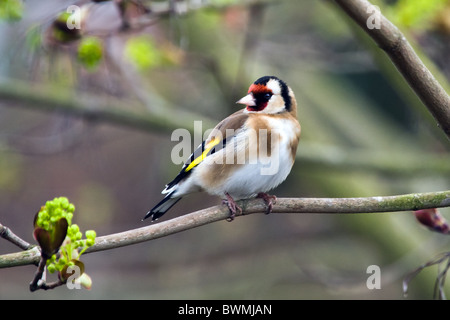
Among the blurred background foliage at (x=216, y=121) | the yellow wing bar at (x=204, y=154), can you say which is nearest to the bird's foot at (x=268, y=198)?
the yellow wing bar at (x=204, y=154)

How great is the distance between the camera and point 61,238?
200 centimetres

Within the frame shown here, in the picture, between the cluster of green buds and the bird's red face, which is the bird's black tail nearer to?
the bird's red face

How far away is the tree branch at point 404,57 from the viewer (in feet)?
7.02

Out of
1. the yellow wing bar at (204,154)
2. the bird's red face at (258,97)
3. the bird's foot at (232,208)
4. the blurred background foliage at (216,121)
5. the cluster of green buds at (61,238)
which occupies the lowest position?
the cluster of green buds at (61,238)

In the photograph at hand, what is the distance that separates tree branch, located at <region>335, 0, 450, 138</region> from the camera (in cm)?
214

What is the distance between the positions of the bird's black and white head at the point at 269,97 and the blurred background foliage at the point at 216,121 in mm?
1080

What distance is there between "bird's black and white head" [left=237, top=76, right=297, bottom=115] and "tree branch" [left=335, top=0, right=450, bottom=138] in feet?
2.50

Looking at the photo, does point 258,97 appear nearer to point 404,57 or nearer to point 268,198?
point 268,198

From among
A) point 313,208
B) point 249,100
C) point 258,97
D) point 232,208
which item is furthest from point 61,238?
point 258,97

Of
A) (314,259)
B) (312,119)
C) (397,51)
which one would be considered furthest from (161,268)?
(397,51)

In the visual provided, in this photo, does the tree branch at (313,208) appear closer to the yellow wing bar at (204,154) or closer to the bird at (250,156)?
the bird at (250,156)

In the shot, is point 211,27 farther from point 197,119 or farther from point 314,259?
point 314,259

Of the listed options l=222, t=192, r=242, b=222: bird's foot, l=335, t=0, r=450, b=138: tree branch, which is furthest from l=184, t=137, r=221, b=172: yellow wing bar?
l=335, t=0, r=450, b=138: tree branch

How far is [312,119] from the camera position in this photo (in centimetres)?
624
